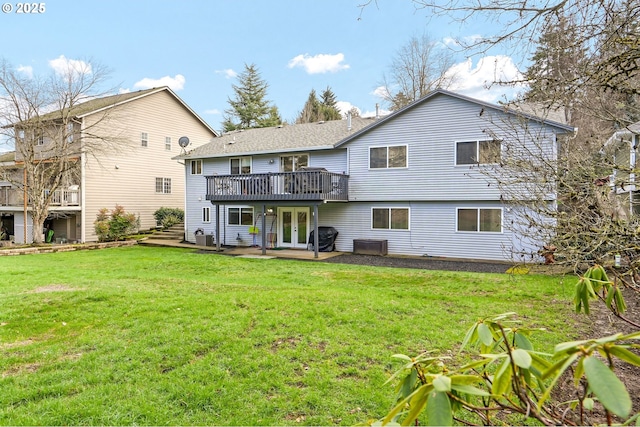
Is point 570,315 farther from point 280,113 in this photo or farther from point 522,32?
point 280,113

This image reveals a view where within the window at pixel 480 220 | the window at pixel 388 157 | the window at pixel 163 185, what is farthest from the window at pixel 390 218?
the window at pixel 163 185

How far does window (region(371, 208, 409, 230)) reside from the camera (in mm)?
14930

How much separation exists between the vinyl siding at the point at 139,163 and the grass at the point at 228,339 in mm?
11814

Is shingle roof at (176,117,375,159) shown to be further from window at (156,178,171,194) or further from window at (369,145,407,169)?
window at (156,178,171,194)

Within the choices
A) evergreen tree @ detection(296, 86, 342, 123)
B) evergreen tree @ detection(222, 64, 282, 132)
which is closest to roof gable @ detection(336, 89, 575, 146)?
evergreen tree @ detection(296, 86, 342, 123)

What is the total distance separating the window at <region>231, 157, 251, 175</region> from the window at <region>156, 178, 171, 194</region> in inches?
270

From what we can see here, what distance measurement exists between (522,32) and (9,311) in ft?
27.3

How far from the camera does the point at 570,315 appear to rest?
247 inches

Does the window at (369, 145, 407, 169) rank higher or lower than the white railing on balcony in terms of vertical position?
higher

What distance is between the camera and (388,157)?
1513 cm

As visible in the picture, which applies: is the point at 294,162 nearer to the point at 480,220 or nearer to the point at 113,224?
the point at 480,220

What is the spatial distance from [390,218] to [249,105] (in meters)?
27.5

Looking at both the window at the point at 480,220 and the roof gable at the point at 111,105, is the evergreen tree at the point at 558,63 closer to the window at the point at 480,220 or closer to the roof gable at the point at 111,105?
the window at the point at 480,220

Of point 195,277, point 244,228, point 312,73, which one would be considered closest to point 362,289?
point 195,277
